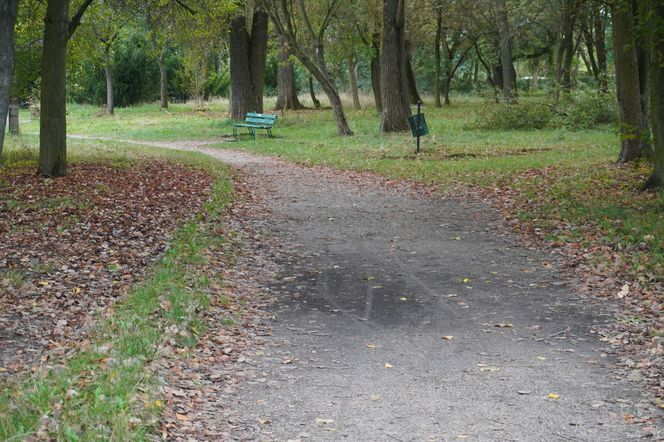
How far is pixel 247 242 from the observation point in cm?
1037

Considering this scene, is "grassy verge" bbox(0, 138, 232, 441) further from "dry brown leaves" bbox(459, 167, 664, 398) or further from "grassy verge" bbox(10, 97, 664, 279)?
"grassy verge" bbox(10, 97, 664, 279)

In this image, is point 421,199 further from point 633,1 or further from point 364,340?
point 364,340

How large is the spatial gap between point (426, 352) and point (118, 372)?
2.38m

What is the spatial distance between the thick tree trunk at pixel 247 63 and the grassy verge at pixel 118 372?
2311 cm

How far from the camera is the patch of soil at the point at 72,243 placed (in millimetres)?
6598

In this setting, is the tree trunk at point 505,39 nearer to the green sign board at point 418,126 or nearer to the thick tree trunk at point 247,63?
the thick tree trunk at point 247,63

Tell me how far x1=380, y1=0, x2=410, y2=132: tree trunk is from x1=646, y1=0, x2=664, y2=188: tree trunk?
14260mm

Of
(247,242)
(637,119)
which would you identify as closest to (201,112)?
(637,119)

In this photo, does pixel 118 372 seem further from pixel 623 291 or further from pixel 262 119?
pixel 262 119

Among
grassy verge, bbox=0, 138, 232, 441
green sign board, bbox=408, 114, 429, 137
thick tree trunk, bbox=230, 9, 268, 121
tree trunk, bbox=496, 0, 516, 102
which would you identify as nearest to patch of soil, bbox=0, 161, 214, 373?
grassy verge, bbox=0, 138, 232, 441

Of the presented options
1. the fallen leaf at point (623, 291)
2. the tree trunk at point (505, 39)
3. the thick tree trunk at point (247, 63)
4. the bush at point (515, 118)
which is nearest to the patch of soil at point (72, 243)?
the fallen leaf at point (623, 291)

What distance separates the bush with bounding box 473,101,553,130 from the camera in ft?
90.9

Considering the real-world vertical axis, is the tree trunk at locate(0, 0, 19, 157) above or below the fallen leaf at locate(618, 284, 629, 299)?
above

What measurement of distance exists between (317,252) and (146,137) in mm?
21484
